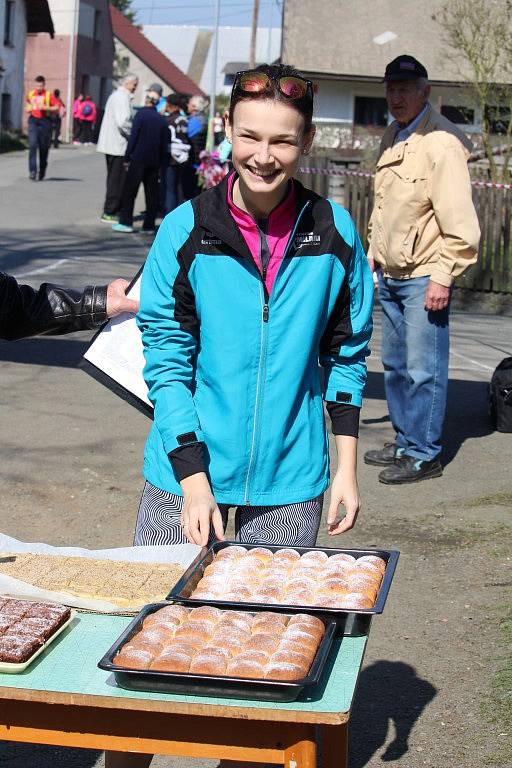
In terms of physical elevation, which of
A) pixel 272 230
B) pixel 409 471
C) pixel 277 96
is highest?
pixel 277 96

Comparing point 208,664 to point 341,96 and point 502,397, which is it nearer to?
point 502,397

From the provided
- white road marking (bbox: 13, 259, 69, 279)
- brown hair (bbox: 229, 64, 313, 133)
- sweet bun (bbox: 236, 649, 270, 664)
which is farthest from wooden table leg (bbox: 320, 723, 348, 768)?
white road marking (bbox: 13, 259, 69, 279)

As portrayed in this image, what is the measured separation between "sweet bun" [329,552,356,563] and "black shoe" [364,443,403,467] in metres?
4.60

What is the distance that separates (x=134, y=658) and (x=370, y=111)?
147ft

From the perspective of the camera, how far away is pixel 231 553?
2.93m

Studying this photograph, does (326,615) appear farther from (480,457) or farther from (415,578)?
(480,457)

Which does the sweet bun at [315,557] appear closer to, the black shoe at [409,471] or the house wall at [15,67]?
the black shoe at [409,471]

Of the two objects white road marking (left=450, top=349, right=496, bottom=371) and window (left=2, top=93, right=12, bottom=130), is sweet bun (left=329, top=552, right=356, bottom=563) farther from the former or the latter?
window (left=2, top=93, right=12, bottom=130)

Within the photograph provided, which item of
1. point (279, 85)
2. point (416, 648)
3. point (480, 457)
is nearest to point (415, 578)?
point (416, 648)

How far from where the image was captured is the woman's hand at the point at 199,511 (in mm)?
2947

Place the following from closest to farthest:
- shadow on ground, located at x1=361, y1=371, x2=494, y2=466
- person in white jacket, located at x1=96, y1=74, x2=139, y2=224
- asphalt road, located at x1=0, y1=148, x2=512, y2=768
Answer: asphalt road, located at x1=0, y1=148, x2=512, y2=768 < shadow on ground, located at x1=361, y1=371, x2=494, y2=466 < person in white jacket, located at x1=96, y1=74, x2=139, y2=224

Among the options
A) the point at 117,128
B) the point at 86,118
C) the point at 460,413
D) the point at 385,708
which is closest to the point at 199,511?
the point at 385,708

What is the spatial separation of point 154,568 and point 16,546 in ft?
1.38

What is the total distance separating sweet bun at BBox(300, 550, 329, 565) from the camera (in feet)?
9.60
